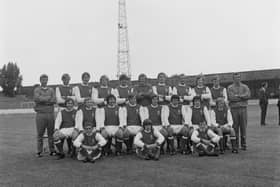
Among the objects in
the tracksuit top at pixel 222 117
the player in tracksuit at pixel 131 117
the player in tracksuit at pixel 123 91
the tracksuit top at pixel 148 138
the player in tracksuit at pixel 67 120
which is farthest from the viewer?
the player in tracksuit at pixel 123 91

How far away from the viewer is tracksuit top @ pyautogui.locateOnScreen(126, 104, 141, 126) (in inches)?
328

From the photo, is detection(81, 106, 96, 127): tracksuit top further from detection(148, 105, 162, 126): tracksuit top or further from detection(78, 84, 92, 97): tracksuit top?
detection(148, 105, 162, 126): tracksuit top

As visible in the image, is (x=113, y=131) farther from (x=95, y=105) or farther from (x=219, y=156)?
(x=219, y=156)

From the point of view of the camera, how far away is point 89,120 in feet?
26.7

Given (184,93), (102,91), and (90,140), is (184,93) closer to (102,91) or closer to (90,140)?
(102,91)

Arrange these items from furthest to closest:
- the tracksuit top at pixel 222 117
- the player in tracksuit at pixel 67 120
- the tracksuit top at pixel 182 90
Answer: the tracksuit top at pixel 182 90 < the tracksuit top at pixel 222 117 < the player in tracksuit at pixel 67 120

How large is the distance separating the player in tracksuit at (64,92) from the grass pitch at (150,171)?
1.35 m

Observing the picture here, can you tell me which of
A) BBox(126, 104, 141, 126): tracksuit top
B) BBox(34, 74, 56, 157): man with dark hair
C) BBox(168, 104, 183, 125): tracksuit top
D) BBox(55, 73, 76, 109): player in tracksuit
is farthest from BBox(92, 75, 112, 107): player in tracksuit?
BBox(168, 104, 183, 125): tracksuit top

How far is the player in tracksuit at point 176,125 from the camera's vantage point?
819 centimetres

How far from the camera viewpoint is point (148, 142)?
770 centimetres

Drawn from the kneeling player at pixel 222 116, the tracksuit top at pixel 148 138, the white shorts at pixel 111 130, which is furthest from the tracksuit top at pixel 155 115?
the kneeling player at pixel 222 116

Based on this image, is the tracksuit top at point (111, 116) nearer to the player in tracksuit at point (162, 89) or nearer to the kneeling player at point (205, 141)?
the player in tracksuit at point (162, 89)

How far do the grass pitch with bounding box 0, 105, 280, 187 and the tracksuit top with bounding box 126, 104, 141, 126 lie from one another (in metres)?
0.84

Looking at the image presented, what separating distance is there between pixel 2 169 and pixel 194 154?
162 inches
